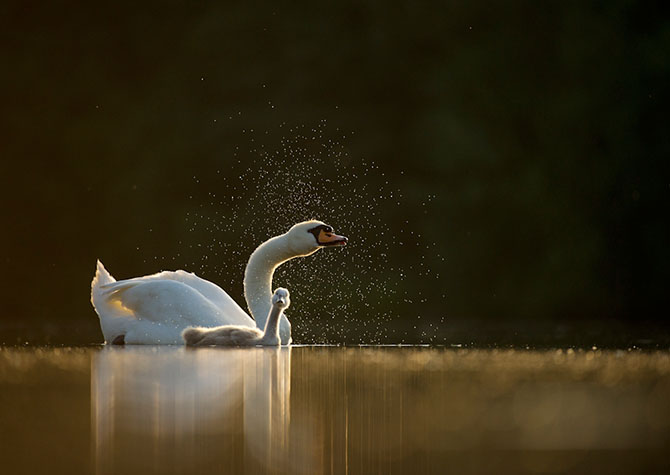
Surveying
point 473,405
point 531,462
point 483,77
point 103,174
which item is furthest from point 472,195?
point 531,462

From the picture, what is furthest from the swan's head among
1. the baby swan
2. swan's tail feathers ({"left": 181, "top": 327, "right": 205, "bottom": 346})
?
swan's tail feathers ({"left": 181, "top": 327, "right": 205, "bottom": 346})

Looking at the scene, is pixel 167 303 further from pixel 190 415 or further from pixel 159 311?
pixel 190 415

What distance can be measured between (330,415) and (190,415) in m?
0.49

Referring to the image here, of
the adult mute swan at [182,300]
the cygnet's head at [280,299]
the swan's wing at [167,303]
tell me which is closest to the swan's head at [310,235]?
the adult mute swan at [182,300]

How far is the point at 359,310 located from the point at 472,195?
3.11 m

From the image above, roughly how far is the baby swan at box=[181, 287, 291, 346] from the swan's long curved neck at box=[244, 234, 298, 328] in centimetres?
88

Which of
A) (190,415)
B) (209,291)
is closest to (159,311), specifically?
(209,291)

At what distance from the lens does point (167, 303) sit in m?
9.88

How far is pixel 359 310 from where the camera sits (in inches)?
733

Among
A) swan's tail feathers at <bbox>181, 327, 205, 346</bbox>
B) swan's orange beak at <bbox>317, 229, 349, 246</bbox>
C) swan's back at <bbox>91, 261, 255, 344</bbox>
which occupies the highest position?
swan's orange beak at <bbox>317, 229, 349, 246</bbox>

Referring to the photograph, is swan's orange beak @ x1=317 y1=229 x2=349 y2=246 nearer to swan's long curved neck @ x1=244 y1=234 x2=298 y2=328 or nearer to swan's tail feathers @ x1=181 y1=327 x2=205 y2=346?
swan's long curved neck @ x1=244 y1=234 x2=298 y2=328

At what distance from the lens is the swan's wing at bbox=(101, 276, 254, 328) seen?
9883 mm

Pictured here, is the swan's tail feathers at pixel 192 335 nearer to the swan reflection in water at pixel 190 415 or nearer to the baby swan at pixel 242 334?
the baby swan at pixel 242 334

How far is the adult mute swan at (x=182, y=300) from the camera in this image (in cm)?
990
